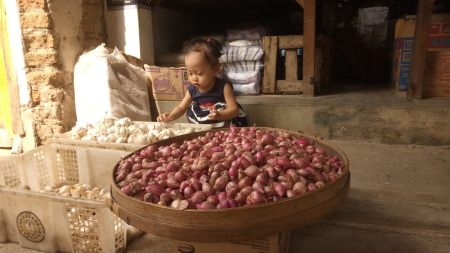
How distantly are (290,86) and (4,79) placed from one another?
9.62ft

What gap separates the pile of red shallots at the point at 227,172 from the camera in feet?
3.38

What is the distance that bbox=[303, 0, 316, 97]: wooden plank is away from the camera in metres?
3.26

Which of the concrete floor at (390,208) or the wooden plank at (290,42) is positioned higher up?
the wooden plank at (290,42)

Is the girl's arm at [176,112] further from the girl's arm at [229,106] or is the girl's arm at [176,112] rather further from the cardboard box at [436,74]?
the cardboard box at [436,74]

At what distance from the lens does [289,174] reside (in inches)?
44.1

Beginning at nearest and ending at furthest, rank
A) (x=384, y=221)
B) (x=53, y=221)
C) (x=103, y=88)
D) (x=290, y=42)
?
1. (x=53, y=221)
2. (x=384, y=221)
3. (x=103, y=88)
4. (x=290, y=42)

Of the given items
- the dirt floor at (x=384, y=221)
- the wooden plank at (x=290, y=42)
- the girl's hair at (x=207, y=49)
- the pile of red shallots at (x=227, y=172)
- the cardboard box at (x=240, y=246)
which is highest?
the wooden plank at (x=290, y=42)

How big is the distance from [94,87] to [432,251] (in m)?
2.79

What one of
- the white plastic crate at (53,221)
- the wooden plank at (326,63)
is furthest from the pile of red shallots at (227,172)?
the wooden plank at (326,63)

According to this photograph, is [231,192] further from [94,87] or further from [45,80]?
[45,80]

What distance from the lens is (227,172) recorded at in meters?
1.17

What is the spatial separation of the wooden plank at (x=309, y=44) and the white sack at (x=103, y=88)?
1.78 m

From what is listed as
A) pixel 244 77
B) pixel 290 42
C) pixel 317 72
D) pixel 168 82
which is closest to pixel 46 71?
pixel 168 82

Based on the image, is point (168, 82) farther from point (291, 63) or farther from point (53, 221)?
point (53, 221)
